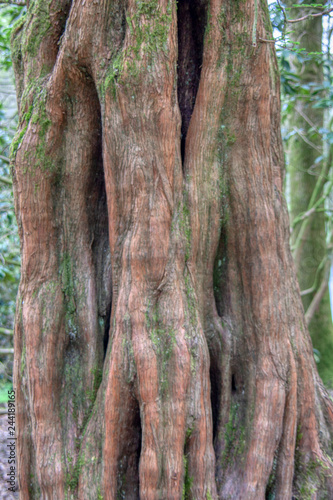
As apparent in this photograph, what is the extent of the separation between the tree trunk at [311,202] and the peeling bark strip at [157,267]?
3.08 metres

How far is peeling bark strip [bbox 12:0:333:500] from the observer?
257 cm

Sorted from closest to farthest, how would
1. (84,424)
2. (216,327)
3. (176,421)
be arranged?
(176,421)
(84,424)
(216,327)

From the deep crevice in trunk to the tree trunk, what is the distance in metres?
3.37

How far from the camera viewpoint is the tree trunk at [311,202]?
6.05 meters

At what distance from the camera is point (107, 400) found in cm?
259

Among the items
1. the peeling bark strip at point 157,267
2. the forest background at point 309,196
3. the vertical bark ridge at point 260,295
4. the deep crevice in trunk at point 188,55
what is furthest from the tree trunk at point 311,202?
the deep crevice in trunk at point 188,55

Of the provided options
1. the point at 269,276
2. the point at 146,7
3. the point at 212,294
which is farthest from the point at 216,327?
the point at 146,7

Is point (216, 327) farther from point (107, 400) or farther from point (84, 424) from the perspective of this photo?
point (84, 424)

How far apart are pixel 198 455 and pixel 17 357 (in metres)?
1.34

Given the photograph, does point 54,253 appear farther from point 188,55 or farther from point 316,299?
point 316,299

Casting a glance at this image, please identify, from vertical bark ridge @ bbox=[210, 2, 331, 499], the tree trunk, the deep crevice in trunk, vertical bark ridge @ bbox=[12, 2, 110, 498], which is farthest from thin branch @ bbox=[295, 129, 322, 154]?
vertical bark ridge @ bbox=[12, 2, 110, 498]

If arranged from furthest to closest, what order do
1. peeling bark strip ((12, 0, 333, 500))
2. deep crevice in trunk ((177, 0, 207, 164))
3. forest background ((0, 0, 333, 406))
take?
forest background ((0, 0, 333, 406)), deep crevice in trunk ((177, 0, 207, 164)), peeling bark strip ((12, 0, 333, 500))

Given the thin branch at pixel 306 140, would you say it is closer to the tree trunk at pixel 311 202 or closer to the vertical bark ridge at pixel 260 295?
the tree trunk at pixel 311 202

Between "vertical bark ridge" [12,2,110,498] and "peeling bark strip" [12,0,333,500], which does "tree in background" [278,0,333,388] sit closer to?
"peeling bark strip" [12,0,333,500]
